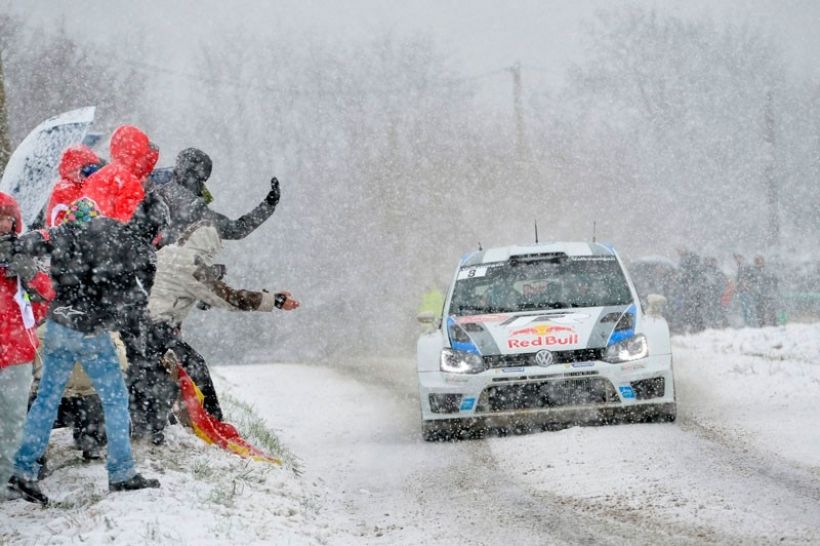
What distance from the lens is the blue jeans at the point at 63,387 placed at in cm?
609

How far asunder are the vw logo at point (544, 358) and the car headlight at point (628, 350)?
1.54ft

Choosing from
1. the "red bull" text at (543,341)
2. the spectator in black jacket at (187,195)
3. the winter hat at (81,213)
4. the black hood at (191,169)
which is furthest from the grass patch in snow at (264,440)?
the winter hat at (81,213)

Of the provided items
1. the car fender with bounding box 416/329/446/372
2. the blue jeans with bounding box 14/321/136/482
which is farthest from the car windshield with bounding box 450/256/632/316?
the blue jeans with bounding box 14/321/136/482

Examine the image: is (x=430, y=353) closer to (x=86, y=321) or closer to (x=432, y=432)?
(x=432, y=432)

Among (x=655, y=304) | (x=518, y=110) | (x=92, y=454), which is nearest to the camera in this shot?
(x=92, y=454)

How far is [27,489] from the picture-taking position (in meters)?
6.03

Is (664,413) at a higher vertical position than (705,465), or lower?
higher

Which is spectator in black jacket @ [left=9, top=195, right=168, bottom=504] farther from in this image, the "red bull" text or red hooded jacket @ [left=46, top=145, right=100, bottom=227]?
the "red bull" text

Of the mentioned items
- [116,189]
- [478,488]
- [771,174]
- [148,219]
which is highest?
[771,174]

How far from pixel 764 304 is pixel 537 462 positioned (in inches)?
667

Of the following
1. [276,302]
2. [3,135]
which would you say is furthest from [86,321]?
[3,135]

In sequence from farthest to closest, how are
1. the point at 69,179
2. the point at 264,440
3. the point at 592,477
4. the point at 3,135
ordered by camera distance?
the point at 3,135
the point at 264,440
the point at 592,477
the point at 69,179

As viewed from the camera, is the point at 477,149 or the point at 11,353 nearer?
the point at 11,353

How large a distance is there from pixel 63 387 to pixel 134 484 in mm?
668
